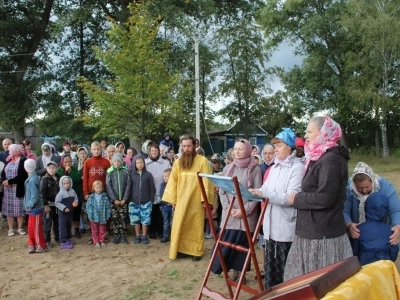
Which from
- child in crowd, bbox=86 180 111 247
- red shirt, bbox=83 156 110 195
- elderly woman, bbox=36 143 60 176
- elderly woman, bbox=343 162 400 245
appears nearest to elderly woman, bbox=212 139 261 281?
elderly woman, bbox=343 162 400 245

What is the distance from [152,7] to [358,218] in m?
16.3

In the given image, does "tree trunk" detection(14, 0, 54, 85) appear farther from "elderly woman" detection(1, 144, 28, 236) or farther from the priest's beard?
the priest's beard

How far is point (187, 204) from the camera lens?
590 centimetres

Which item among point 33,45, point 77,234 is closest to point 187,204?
point 77,234

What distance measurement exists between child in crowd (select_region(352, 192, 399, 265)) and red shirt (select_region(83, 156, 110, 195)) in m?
4.71

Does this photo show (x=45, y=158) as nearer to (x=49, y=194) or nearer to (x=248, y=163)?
(x=49, y=194)

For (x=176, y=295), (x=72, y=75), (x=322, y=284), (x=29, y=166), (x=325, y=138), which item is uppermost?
(x=72, y=75)

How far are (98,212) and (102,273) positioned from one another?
4.80 ft

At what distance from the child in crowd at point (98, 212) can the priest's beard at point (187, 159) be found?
1747mm

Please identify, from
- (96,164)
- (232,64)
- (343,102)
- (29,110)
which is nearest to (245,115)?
(232,64)

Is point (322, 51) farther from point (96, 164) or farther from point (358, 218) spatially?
point (358, 218)

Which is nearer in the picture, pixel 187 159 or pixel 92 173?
pixel 187 159

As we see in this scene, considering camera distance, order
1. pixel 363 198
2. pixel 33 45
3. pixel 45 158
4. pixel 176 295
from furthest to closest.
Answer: pixel 33 45 → pixel 45 158 → pixel 176 295 → pixel 363 198

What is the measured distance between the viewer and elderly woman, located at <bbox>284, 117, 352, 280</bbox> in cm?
300
